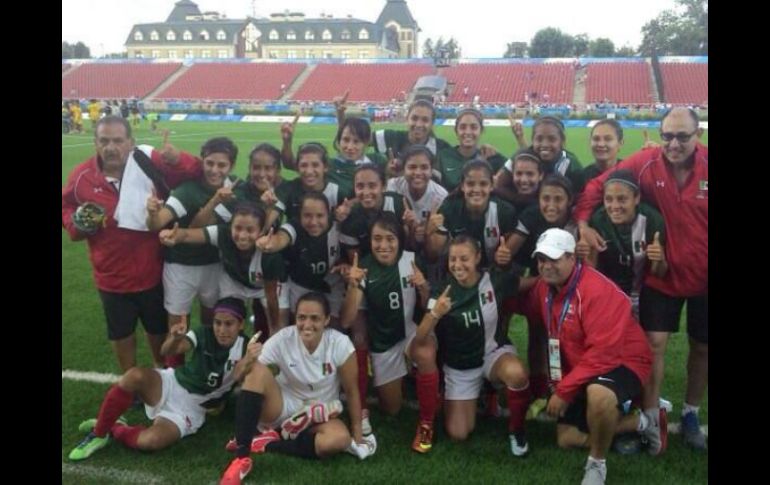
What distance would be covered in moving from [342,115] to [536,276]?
1.95 metres

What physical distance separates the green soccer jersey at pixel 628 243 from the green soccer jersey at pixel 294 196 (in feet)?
4.94

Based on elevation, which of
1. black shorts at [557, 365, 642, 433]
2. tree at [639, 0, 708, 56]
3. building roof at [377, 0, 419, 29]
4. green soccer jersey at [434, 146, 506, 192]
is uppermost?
building roof at [377, 0, 419, 29]

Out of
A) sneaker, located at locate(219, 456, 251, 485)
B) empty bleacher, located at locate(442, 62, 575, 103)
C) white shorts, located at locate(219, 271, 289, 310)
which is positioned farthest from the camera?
empty bleacher, located at locate(442, 62, 575, 103)

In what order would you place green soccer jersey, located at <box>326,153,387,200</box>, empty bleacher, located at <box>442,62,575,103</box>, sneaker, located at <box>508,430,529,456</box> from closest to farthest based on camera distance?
sneaker, located at <box>508,430,529,456</box>
green soccer jersey, located at <box>326,153,387,200</box>
empty bleacher, located at <box>442,62,575,103</box>

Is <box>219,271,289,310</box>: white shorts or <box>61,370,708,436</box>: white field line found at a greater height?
<box>219,271,289,310</box>: white shorts

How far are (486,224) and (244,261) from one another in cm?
142

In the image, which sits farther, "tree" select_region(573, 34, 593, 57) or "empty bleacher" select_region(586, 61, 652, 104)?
"empty bleacher" select_region(586, 61, 652, 104)

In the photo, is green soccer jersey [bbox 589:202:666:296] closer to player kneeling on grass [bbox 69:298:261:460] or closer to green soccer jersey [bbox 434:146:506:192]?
green soccer jersey [bbox 434:146:506:192]

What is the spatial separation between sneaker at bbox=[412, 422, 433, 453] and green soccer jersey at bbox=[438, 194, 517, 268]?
0.97 metres

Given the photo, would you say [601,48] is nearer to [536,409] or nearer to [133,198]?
[536,409]

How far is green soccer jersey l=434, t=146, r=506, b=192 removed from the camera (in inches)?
171

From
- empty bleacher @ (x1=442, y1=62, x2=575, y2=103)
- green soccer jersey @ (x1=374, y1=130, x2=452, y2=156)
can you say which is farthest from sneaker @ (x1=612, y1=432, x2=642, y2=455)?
empty bleacher @ (x1=442, y1=62, x2=575, y2=103)

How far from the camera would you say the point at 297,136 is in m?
20.6
